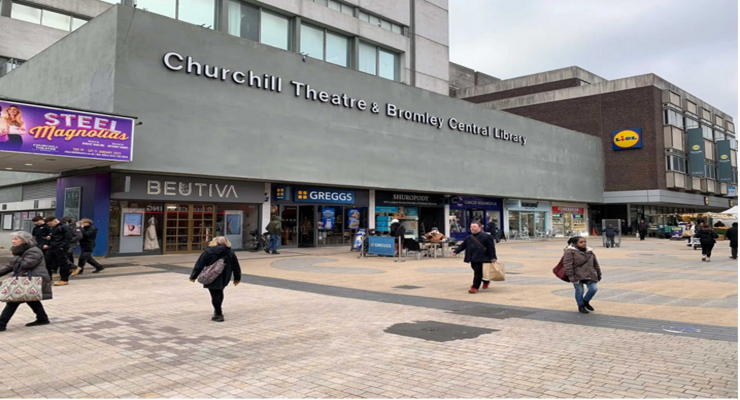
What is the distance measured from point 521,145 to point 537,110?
15806 mm

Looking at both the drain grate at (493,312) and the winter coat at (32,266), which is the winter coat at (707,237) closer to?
the drain grate at (493,312)

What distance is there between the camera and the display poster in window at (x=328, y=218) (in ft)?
88.4

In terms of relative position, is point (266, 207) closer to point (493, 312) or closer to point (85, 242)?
point (85, 242)

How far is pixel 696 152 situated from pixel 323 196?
42678 mm

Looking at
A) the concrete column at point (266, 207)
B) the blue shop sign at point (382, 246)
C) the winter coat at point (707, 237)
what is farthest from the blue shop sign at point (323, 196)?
the winter coat at point (707, 237)

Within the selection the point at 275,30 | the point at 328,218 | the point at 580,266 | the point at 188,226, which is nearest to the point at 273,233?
the point at 188,226

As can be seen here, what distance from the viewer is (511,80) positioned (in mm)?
56188

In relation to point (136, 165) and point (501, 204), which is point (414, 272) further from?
point (501, 204)

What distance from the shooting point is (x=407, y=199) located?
31.3 metres

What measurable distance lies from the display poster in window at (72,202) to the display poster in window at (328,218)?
11541 mm

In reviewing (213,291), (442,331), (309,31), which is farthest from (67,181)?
(442,331)

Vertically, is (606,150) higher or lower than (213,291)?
higher

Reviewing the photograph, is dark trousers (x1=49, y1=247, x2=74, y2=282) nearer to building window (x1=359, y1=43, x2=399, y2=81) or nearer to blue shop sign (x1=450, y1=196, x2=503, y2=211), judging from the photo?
building window (x1=359, y1=43, x2=399, y2=81)

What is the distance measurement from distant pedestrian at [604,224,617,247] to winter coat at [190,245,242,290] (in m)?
24.7
